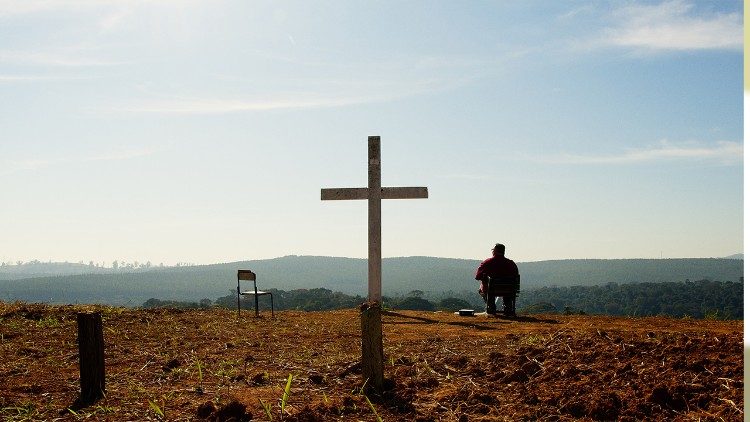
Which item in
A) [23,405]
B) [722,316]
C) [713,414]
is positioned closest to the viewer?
[713,414]

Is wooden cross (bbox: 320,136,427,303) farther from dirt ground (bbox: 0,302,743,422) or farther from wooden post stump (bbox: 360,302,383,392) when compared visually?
wooden post stump (bbox: 360,302,383,392)

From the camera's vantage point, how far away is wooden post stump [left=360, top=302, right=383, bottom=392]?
5812 millimetres

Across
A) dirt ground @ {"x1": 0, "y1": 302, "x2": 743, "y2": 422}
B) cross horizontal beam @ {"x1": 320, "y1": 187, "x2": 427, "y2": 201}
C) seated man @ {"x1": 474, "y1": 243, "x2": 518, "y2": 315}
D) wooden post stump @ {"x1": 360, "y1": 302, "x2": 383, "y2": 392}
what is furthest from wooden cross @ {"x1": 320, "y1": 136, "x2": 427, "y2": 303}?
wooden post stump @ {"x1": 360, "y1": 302, "x2": 383, "y2": 392}

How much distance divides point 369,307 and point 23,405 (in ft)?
10.4

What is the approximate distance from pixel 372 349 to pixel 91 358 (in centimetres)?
260

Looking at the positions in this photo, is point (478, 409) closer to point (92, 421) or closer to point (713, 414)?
point (713, 414)

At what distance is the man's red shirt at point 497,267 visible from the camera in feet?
47.9

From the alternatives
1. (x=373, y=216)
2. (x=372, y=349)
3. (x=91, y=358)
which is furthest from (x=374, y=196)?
(x=91, y=358)

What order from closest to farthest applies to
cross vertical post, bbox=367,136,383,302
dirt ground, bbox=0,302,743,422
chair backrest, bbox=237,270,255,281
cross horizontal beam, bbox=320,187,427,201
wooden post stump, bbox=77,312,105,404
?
dirt ground, bbox=0,302,743,422 < wooden post stump, bbox=77,312,105,404 < chair backrest, bbox=237,270,255,281 < cross vertical post, bbox=367,136,383,302 < cross horizontal beam, bbox=320,187,427,201

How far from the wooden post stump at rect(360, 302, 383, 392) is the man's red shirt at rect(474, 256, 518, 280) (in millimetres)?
8981

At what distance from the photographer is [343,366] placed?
Answer: 22.1 ft

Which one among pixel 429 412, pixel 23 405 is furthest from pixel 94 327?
pixel 429 412

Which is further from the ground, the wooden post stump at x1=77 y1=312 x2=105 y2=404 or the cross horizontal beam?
the cross horizontal beam

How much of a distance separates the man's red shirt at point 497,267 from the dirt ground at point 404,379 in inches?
202
